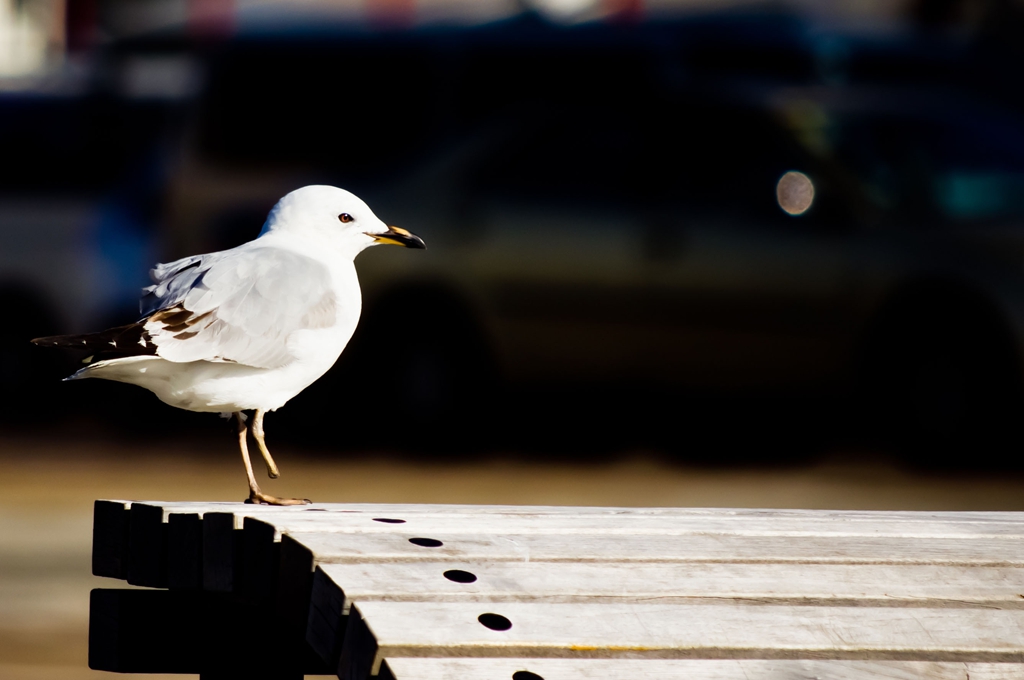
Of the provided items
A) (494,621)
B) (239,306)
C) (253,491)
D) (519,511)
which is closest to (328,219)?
(239,306)

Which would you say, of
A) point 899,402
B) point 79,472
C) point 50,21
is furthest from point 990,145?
point 50,21

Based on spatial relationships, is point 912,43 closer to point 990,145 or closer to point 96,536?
point 990,145

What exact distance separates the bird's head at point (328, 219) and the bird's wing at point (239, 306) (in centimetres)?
17

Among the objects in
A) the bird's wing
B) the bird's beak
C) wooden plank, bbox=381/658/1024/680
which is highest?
the bird's beak

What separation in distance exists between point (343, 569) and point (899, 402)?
6.65 meters

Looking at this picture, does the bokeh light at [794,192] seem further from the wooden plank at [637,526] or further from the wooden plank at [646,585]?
the wooden plank at [646,585]

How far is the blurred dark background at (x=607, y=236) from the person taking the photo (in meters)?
8.49

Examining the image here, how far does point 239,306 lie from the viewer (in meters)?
3.59

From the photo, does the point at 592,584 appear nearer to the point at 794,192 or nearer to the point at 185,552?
the point at 185,552

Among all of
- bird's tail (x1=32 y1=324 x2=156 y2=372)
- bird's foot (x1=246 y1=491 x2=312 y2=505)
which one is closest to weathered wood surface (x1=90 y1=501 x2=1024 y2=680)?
bird's foot (x1=246 y1=491 x2=312 y2=505)

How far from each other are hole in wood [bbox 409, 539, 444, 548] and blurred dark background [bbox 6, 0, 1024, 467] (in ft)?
18.6

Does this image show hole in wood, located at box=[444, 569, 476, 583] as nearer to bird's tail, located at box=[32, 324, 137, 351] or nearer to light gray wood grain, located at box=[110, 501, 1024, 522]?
light gray wood grain, located at box=[110, 501, 1024, 522]

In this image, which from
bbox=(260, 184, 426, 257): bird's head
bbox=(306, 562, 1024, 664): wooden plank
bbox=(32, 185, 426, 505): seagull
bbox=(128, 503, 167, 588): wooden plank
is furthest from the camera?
bbox=(260, 184, 426, 257): bird's head

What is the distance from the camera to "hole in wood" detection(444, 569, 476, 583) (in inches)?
102
